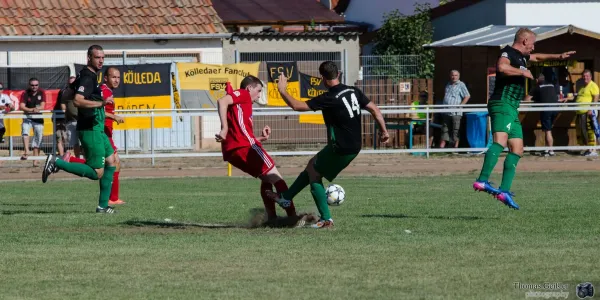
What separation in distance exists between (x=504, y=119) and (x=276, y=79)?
1564 centimetres

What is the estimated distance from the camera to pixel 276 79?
27891mm

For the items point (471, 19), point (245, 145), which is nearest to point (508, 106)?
point (245, 145)

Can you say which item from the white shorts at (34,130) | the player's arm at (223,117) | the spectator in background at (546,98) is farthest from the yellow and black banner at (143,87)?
the player's arm at (223,117)

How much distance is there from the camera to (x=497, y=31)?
2980 cm

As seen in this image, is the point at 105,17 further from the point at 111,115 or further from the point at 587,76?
the point at 111,115

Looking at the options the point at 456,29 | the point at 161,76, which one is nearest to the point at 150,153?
the point at 161,76

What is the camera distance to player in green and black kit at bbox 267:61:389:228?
36.9 ft

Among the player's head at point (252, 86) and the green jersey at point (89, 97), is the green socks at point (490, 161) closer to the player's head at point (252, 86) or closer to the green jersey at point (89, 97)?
the player's head at point (252, 86)

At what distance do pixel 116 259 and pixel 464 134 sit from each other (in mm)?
18279

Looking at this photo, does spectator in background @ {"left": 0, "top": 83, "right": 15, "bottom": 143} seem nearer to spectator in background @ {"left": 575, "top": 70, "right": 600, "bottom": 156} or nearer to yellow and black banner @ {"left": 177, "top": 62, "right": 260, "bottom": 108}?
yellow and black banner @ {"left": 177, "top": 62, "right": 260, "bottom": 108}

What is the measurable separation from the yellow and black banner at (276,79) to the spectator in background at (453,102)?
3.76 meters

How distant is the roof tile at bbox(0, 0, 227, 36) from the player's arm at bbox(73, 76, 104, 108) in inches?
594

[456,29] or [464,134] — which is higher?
[456,29]

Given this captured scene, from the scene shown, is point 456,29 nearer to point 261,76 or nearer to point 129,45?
point 261,76
